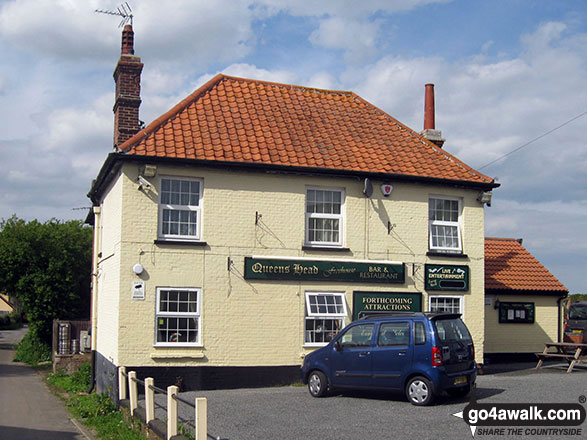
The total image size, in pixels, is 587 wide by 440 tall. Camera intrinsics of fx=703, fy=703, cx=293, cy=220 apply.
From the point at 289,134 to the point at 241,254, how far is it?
378cm

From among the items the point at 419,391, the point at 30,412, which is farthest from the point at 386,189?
the point at 30,412

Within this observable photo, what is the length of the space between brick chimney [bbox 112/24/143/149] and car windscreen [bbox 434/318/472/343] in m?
10.6

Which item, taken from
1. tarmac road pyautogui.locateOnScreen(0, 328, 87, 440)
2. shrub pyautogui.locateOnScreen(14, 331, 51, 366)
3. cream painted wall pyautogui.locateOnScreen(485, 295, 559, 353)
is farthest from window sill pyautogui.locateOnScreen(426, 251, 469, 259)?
shrub pyautogui.locateOnScreen(14, 331, 51, 366)

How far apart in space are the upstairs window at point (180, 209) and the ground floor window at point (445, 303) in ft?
21.3

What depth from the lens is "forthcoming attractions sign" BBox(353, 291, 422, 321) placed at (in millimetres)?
17875

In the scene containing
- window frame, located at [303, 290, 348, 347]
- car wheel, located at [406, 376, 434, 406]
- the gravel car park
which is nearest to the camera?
the gravel car park

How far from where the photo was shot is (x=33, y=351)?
Answer: 33.4 m

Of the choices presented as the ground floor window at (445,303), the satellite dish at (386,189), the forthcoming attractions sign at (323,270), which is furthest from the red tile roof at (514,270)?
Result: the satellite dish at (386,189)

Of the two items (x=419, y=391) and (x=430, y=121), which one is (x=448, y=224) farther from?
(x=419, y=391)

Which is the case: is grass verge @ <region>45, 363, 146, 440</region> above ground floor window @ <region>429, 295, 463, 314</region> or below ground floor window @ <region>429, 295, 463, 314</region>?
below

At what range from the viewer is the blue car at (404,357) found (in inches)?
514

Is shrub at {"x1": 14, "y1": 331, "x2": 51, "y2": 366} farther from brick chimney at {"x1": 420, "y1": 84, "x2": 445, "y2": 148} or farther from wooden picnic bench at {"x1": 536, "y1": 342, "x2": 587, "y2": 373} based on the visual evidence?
wooden picnic bench at {"x1": 536, "y1": 342, "x2": 587, "y2": 373}

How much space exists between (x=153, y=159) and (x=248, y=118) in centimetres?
365

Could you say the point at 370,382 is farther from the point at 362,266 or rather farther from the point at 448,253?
the point at 448,253
